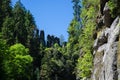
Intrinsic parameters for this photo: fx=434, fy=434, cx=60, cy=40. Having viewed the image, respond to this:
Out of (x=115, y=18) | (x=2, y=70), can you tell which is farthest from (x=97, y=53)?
(x=2, y=70)

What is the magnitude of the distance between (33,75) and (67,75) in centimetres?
803

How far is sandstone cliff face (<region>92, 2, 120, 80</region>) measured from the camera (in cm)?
2338

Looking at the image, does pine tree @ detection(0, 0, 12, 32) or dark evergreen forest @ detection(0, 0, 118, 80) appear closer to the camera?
dark evergreen forest @ detection(0, 0, 118, 80)

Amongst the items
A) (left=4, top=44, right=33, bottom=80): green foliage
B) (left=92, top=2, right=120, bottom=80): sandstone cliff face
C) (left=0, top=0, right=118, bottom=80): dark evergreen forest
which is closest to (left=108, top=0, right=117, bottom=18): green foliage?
(left=92, top=2, right=120, bottom=80): sandstone cliff face

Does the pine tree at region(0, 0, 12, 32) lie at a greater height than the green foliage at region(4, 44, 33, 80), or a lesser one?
greater

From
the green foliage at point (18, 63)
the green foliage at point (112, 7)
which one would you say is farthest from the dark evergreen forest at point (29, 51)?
the green foliage at point (112, 7)

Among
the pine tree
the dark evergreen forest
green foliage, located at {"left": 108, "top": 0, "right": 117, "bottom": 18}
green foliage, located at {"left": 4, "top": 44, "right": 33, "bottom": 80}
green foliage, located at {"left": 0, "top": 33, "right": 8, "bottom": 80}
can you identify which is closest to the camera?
green foliage, located at {"left": 108, "top": 0, "right": 117, "bottom": 18}

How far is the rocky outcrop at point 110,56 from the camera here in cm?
2330

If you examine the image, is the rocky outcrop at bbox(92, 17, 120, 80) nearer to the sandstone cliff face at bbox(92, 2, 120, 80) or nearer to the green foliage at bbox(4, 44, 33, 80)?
the sandstone cliff face at bbox(92, 2, 120, 80)

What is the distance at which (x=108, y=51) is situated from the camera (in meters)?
24.8

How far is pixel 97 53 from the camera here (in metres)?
29.7

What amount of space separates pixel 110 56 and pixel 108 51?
2.70ft

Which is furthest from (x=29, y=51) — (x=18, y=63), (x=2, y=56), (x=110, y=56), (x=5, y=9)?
(x=110, y=56)

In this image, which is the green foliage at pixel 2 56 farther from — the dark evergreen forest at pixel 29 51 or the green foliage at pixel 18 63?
the green foliage at pixel 18 63
